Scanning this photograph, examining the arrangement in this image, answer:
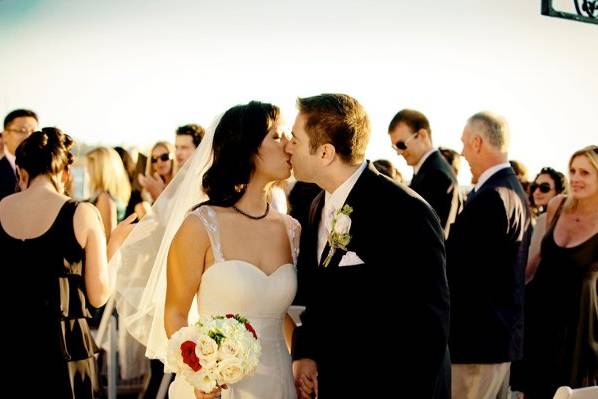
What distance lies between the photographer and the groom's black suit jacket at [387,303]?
123 inches

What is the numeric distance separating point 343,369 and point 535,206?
5.75 meters

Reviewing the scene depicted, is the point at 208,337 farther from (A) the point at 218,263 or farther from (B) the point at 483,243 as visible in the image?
(B) the point at 483,243

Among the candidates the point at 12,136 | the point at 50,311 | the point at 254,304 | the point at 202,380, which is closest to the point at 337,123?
the point at 254,304

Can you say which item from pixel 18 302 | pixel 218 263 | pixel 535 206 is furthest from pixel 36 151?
pixel 535 206

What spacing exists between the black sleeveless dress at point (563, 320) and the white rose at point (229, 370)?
2959 mm

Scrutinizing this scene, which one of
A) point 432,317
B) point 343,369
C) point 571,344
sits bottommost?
point 571,344

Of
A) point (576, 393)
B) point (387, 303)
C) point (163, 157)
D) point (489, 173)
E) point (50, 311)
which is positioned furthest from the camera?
point (163, 157)

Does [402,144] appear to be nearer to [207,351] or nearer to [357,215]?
[357,215]

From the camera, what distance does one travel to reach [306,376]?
3.37 m

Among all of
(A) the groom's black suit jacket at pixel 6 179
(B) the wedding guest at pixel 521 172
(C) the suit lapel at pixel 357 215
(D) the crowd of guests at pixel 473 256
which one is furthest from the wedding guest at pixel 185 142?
(B) the wedding guest at pixel 521 172

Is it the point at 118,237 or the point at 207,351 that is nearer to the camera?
the point at 207,351

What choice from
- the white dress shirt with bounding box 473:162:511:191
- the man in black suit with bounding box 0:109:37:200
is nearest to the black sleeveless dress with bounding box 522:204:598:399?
the white dress shirt with bounding box 473:162:511:191

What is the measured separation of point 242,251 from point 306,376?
565mm

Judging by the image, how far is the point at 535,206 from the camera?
8.52 metres
